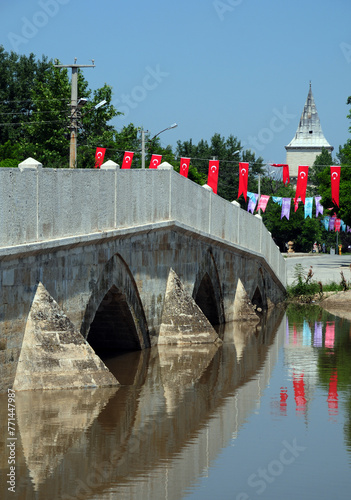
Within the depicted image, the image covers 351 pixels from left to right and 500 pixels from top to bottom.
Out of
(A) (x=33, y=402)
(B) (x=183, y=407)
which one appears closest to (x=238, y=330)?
(B) (x=183, y=407)

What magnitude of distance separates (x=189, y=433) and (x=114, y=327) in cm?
664

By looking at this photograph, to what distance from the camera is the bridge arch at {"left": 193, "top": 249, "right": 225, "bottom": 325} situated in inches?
923

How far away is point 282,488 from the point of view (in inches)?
405

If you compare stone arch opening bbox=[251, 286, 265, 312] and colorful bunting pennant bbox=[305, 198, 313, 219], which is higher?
colorful bunting pennant bbox=[305, 198, 313, 219]

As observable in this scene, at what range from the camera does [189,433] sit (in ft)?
42.2

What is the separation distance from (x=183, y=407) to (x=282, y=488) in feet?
14.5

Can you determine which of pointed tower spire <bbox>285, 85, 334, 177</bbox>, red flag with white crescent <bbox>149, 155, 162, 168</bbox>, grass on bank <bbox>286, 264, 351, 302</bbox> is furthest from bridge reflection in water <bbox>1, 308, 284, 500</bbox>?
pointed tower spire <bbox>285, 85, 334, 177</bbox>

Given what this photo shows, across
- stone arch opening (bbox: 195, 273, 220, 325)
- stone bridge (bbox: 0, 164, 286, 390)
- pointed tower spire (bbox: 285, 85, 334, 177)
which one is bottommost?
stone arch opening (bbox: 195, 273, 220, 325)

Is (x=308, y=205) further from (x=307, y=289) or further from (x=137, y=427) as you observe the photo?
(x=137, y=427)

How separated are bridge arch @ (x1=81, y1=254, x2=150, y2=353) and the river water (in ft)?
1.67

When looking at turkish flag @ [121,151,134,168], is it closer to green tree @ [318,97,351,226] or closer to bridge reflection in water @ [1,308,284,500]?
green tree @ [318,97,351,226]

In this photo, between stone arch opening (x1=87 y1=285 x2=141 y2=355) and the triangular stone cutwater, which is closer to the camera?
the triangular stone cutwater

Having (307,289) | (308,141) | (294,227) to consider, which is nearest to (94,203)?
(307,289)

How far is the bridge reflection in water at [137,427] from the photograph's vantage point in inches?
406
